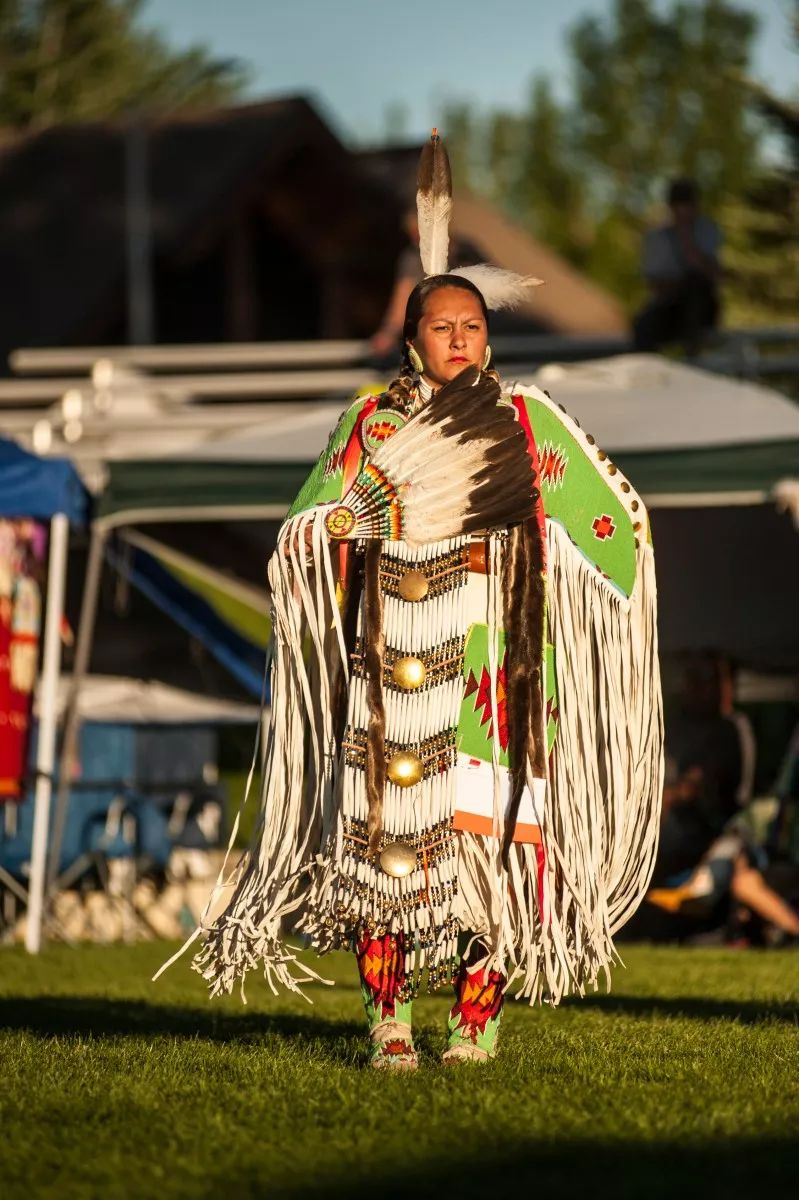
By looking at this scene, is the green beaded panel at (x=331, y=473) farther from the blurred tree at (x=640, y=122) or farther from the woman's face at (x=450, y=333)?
the blurred tree at (x=640, y=122)

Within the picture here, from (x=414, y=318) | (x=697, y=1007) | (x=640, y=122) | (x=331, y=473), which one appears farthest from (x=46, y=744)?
(x=640, y=122)

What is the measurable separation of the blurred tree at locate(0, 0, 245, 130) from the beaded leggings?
Result: 28116 mm

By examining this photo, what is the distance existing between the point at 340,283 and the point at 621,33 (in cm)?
2919

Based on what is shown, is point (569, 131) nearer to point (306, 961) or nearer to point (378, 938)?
point (306, 961)

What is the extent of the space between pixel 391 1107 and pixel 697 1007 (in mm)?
2144

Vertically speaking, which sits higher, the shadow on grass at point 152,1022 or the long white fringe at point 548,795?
the long white fringe at point 548,795

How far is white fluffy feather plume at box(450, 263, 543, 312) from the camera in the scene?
452cm

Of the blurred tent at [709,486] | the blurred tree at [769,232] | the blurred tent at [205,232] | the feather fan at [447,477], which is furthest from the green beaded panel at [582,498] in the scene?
the blurred tent at [205,232]

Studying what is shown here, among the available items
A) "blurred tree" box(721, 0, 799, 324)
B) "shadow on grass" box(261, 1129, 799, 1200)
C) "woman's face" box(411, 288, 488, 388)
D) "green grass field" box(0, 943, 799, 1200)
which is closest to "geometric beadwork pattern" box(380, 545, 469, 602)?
"woman's face" box(411, 288, 488, 388)

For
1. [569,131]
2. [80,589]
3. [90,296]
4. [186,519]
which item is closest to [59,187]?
[90,296]

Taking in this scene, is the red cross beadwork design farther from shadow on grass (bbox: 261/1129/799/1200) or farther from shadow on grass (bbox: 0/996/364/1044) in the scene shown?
shadow on grass (bbox: 261/1129/799/1200)

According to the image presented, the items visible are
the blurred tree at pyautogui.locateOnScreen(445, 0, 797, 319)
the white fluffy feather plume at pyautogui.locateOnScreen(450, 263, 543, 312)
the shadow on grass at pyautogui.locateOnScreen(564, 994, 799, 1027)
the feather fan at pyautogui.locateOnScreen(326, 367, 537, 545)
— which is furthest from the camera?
the blurred tree at pyautogui.locateOnScreen(445, 0, 797, 319)

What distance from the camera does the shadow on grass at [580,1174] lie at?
3.03 metres

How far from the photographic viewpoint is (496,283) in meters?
4.54
